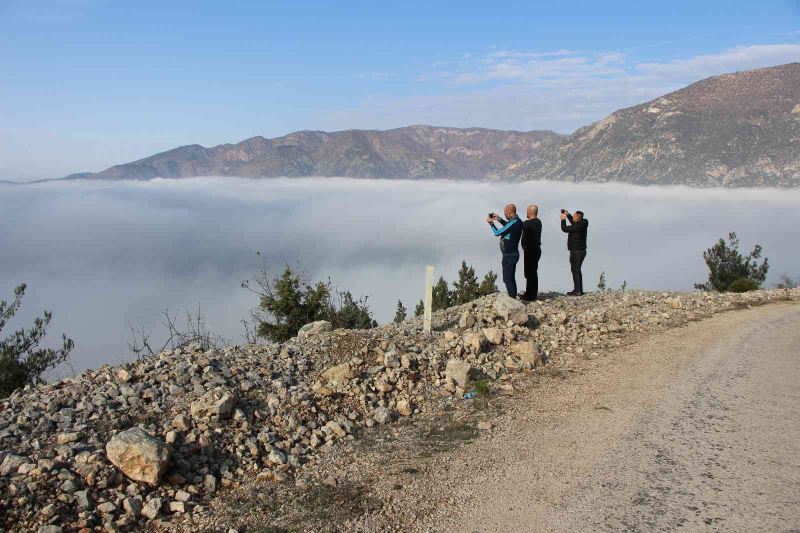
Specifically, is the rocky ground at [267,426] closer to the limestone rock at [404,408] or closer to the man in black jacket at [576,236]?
the limestone rock at [404,408]

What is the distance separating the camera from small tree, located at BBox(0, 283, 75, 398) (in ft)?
49.9

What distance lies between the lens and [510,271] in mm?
12656

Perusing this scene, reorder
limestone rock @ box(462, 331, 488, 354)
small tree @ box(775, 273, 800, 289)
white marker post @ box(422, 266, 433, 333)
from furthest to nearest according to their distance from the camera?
small tree @ box(775, 273, 800, 289) → white marker post @ box(422, 266, 433, 333) → limestone rock @ box(462, 331, 488, 354)

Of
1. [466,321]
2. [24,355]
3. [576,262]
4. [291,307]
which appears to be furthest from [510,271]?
[24,355]

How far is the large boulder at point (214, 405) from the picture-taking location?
6824 mm

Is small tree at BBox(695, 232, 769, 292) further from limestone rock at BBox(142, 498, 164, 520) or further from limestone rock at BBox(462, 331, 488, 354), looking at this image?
limestone rock at BBox(142, 498, 164, 520)

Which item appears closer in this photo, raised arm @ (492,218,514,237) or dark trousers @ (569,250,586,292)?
raised arm @ (492,218,514,237)

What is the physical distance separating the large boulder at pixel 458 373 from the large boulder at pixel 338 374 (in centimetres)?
150

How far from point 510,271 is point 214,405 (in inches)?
300

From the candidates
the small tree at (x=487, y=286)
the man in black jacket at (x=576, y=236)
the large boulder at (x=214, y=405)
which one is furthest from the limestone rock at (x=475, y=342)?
the small tree at (x=487, y=286)

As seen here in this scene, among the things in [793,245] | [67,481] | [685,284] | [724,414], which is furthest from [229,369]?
[793,245]

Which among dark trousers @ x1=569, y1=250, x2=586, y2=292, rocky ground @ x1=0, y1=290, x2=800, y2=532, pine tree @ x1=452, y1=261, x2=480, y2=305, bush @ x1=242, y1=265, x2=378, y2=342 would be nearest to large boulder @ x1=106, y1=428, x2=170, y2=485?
rocky ground @ x1=0, y1=290, x2=800, y2=532

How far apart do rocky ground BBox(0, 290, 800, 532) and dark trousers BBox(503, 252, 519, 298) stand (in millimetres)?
1767

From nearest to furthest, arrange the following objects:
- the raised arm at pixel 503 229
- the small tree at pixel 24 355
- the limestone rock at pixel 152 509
A: the limestone rock at pixel 152 509 < the raised arm at pixel 503 229 < the small tree at pixel 24 355
